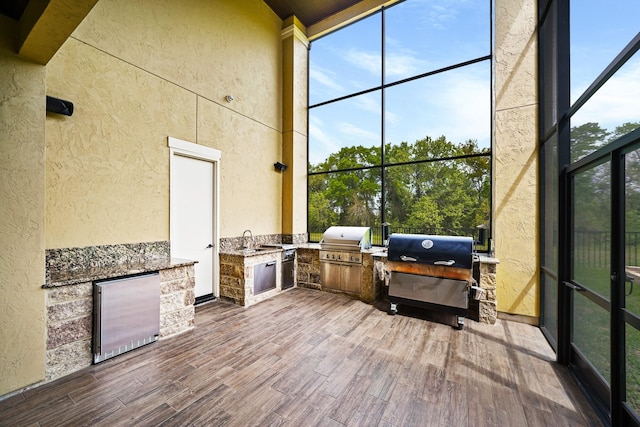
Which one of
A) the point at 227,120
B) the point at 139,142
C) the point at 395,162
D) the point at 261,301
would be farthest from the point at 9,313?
the point at 395,162

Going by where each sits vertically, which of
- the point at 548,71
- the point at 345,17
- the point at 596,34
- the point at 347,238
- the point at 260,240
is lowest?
the point at 260,240

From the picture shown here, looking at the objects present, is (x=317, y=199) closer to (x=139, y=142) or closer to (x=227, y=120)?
(x=227, y=120)

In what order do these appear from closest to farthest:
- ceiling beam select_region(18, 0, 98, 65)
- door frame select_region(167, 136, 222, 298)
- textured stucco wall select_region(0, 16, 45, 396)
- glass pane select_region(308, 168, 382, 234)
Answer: ceiling beam select_region(18, 0, 98, 65) → textured stucco wall select_region(0, 16, 45, 396) → door frame select_region(167, 136, 222, 298) → glass pane select_region(308, 168, 382, 234)

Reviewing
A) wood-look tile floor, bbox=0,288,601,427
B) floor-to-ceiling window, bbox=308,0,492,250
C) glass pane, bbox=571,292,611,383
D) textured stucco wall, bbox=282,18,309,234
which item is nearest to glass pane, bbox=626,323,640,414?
glass pane, bbox=571,292,611,383

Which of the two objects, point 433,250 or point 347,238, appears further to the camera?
point 347,238

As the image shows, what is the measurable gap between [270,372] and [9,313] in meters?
2.10

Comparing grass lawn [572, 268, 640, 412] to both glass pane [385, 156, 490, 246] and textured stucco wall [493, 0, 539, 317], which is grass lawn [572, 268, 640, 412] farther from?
glass pane [385, 156, 490, 246]

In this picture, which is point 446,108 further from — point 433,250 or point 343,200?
point 433,250

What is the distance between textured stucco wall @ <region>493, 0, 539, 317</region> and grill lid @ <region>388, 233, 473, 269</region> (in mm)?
674

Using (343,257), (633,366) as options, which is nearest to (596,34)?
(633,366)

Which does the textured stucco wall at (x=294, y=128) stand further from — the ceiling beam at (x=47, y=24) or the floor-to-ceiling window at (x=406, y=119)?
the ceiling beam at (x=47, y=24)

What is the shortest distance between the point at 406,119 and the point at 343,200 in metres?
2.44

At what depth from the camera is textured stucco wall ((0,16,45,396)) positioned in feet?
6.37

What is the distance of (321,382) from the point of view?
209cm
